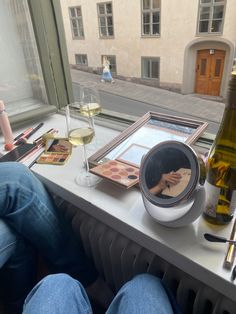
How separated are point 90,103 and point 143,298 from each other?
1.70 ft

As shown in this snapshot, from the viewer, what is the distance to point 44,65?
0.93 m

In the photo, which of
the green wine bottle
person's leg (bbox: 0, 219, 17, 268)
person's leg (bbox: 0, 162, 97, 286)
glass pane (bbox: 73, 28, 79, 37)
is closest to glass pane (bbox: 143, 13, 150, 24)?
glass pane (bbox: 73, 28, 79, 37)

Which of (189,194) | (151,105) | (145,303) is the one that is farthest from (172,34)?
(145,303)

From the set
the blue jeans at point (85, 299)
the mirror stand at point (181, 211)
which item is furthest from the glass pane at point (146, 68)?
the blue jeans at point (85, 299)

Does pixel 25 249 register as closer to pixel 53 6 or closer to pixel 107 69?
pixel 107 69

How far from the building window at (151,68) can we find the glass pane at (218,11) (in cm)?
19

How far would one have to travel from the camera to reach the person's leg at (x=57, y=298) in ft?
1.50

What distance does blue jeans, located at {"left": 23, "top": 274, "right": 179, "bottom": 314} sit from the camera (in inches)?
17.4

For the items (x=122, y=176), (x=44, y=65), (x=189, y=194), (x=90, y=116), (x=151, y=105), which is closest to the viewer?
(x=189, y=194)

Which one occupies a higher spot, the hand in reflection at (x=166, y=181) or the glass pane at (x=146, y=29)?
the glass pane at (x=146, y=29)

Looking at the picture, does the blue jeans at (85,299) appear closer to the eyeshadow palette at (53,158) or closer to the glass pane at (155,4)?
the eyeshadow palette at (53,158)

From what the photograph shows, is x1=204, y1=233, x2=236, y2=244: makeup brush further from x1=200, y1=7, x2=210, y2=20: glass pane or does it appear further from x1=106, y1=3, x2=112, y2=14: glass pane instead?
x1=106, y1=3, x2=112, y2=14: glass pane

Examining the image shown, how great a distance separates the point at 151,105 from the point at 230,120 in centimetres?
43

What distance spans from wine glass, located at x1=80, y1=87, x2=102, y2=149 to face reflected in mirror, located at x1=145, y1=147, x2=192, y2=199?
293 mm
